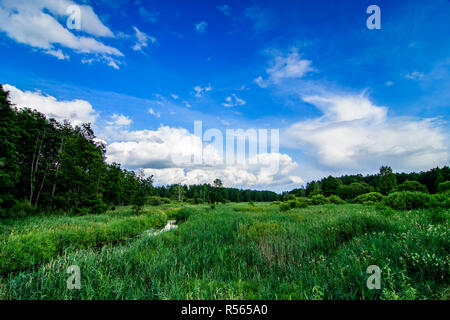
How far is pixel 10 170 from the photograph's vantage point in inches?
670

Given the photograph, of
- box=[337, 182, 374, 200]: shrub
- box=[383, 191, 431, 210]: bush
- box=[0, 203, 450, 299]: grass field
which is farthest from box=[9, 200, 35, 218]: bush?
box=[337, 182, 374, 200]: shrub

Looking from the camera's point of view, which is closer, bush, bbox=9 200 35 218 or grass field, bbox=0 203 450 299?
grass field, bbox=0 203 450 299

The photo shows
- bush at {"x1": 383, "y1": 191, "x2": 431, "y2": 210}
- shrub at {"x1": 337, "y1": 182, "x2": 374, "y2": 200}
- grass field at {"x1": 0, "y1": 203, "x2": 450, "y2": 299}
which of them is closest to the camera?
A: grass field at {"x1": 0, "y1": 203, "x2": 450, "y2": 299}

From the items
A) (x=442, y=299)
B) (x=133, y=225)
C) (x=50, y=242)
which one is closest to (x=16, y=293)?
(x=50, y=242)

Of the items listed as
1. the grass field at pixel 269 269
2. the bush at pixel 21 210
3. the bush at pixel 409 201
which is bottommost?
the bush at pixel 21 210

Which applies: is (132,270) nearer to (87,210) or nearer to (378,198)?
(87,210)

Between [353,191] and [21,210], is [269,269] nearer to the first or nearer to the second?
[21,210]

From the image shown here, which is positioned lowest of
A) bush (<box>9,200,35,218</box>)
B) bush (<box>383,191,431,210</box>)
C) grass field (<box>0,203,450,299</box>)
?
bush (<box>9,200,35,218</box>)

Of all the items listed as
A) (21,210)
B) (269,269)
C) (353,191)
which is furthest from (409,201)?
(353,191)

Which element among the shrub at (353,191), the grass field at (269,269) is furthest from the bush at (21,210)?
the shrub at (353,191)

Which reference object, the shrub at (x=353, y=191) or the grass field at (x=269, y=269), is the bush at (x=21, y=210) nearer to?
the grass field at (x=269, y=269)

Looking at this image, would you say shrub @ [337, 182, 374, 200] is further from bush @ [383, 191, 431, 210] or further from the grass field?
the grass field
